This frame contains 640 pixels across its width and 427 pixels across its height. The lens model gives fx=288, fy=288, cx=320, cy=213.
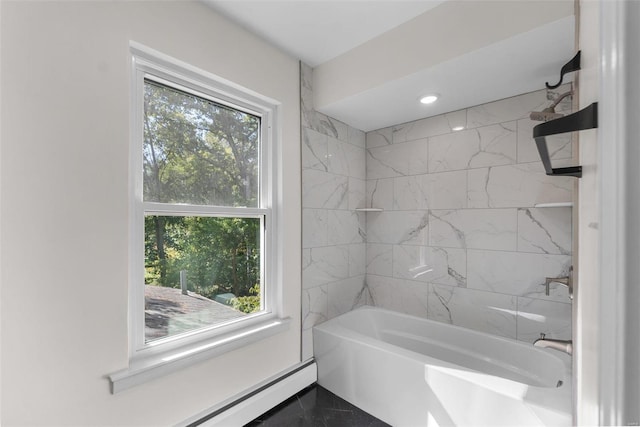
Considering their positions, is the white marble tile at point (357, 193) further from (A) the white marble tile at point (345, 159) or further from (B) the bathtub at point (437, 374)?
(B) the bathtub at point (437, 374)

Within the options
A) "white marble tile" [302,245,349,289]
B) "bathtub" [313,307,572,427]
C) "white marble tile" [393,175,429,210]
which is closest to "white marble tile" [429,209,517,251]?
"white marble tile" [393,175,429,210]

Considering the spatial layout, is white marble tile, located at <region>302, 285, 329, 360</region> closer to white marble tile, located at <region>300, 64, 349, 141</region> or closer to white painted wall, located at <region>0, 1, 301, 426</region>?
white painted wall, located at <region>0, 1, 301, 426</region>

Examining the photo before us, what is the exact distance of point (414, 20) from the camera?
176 centimetres

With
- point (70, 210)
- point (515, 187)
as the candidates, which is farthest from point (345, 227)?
point (70, 210)

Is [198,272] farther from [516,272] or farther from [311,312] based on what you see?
[516,272]

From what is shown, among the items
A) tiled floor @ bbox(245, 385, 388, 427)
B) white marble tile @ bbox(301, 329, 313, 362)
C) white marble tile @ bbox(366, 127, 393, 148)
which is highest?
white marble tile @ bbox(366, 127, 393, 148)

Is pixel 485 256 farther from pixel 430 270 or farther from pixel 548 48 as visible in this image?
pixel 548 48

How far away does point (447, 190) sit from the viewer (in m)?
2.44

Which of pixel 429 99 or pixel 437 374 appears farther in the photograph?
pixel 429 99

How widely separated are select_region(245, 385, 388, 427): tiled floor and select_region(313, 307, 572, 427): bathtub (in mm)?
60

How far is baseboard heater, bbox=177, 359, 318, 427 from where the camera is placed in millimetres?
1635

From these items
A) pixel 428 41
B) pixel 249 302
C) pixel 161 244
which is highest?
pixel 428 41

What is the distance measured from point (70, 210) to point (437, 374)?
199 centimetres

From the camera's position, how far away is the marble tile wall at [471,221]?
6.58 ft
